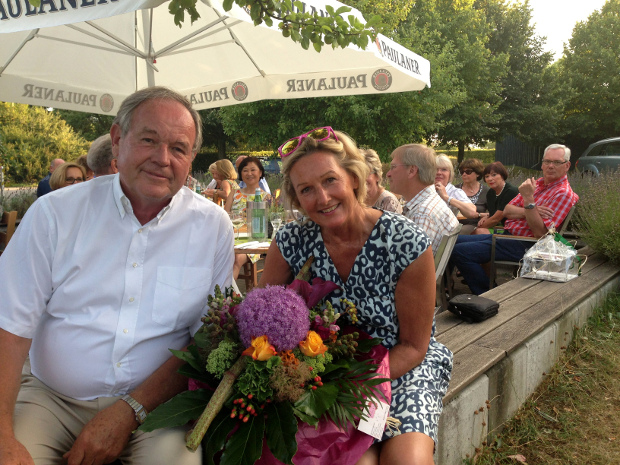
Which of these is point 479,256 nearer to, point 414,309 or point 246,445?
point 414,309

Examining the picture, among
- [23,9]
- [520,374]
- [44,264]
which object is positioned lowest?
[520,374]

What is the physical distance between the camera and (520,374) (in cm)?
331

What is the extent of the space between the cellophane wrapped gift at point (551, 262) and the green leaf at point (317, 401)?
3.92 metres

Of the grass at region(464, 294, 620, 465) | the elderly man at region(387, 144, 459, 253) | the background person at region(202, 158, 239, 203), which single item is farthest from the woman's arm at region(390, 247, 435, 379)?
the background person at region(202, 158, 239, 203)

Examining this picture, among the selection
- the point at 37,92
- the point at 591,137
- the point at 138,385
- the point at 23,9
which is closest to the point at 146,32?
the point at 37,92

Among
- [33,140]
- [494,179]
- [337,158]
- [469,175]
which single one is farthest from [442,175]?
[33,140]

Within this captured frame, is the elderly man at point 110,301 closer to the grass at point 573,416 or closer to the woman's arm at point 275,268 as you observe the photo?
the woman's arm at point 275,268

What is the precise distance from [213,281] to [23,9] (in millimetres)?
2567

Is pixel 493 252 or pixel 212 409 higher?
pixel 212 409

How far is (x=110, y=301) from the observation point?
6.17 ft

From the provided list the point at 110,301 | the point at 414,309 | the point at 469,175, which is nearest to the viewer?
the point at 110,301

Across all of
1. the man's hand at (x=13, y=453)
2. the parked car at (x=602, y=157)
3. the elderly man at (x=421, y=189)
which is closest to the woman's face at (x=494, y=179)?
the elderly man at (x=421, y=189)

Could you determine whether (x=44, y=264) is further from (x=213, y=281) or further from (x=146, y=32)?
(x=146, y=32)

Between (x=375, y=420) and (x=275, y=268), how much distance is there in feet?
2.76
